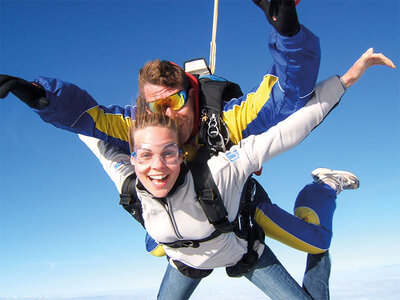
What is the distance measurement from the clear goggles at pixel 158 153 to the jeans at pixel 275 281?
3.44 feet

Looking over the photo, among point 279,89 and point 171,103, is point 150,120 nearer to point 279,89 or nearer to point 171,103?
point 171,103

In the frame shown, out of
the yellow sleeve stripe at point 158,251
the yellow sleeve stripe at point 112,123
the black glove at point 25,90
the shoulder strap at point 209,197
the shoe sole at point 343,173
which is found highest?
the shoe sole at point 343,173

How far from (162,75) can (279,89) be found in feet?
2.35

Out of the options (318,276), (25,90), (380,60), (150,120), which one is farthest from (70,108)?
(318,276)

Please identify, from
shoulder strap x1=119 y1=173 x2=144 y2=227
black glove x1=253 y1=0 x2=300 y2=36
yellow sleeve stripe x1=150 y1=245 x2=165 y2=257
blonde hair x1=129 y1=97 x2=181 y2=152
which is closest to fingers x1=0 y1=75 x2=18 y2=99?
blonde hair x1=129 y1=97 x2=181 y2=152

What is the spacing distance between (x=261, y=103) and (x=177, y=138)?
534 mm

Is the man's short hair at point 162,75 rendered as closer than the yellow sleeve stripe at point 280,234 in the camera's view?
Yes

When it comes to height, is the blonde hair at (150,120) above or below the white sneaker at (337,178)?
below

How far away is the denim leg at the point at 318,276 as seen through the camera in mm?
2553

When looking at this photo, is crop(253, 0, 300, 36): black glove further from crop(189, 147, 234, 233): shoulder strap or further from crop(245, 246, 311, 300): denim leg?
crop(245, 246, 311, 300): denim leg

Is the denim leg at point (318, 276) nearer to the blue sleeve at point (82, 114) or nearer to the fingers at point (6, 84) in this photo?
the blue sleeve at point (82, 114)

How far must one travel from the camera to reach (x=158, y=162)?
187cm

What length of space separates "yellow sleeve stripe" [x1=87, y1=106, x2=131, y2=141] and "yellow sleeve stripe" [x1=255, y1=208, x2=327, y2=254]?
108 centimetres

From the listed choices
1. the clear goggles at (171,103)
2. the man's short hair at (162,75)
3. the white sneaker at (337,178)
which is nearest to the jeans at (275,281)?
the white sneaker at (337,178)
